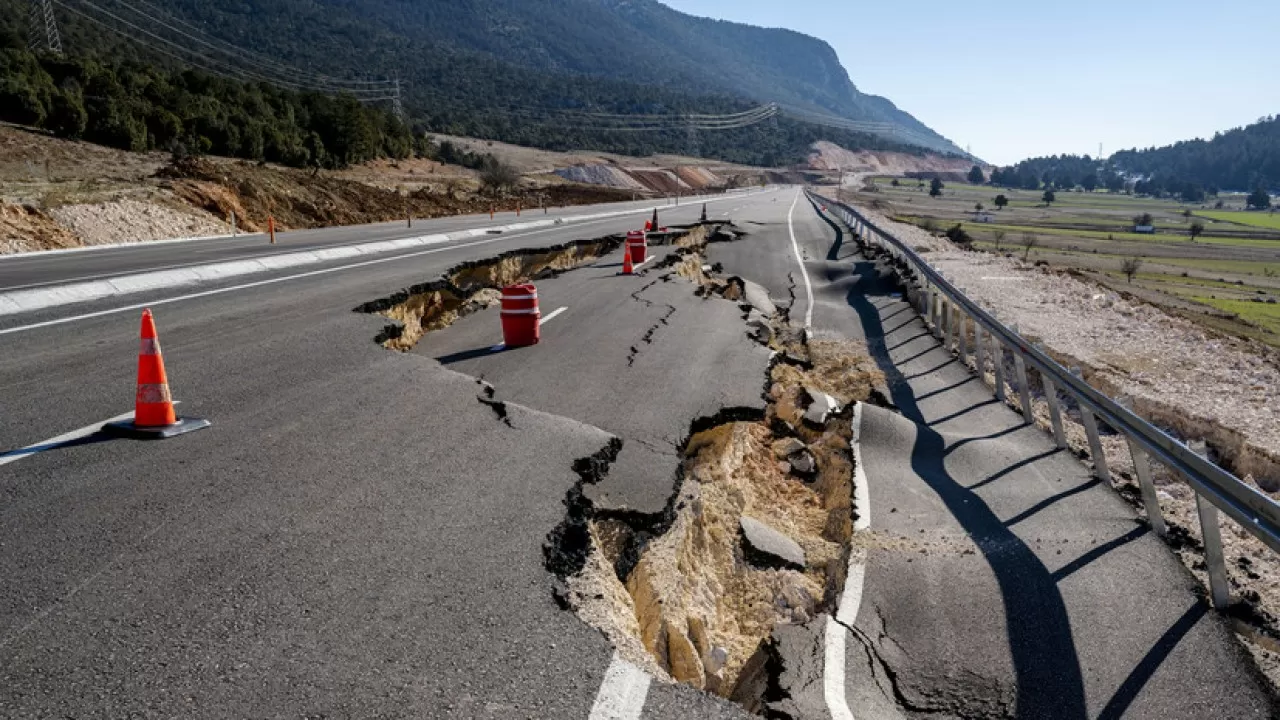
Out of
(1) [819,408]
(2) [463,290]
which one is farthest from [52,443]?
(2) [463,290]

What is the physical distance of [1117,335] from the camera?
1562 centimetres

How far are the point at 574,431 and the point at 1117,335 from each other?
45.1 ft

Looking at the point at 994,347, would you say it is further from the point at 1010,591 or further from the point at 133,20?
the point at 133,20

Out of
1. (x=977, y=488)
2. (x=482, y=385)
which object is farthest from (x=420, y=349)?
(x=977, y=488)

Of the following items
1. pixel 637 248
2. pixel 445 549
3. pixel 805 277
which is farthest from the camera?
pixel 805 277

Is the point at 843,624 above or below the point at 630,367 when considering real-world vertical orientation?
below

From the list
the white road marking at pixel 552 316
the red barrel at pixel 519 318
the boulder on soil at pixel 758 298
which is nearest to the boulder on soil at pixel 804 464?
the red barrel at pixel 519 318

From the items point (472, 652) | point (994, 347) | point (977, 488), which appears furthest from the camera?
point (994, 347)

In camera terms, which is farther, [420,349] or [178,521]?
[420,349]

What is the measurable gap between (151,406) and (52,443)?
59 cm

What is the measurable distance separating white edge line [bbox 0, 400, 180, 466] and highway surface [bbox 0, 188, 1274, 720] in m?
0.04

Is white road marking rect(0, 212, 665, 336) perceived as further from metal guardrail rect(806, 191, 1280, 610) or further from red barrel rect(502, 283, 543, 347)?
metal guardrail rect(806, 191, 1280, 610)

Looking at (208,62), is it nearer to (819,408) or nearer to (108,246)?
(108,246)

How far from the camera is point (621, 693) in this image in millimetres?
3012
